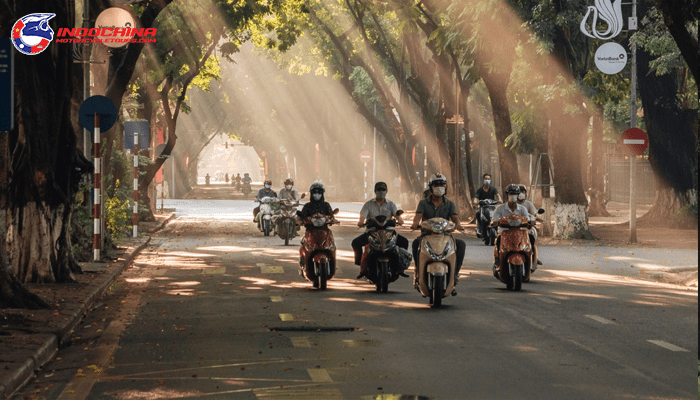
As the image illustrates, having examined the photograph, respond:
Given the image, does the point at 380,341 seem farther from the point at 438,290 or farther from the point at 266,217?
the point at 266,217

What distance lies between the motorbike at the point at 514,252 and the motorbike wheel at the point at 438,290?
87.1 inches

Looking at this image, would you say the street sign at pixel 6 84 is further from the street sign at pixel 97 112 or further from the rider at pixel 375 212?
the street sign at pixel 97 112

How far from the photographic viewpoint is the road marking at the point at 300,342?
29.2 ft

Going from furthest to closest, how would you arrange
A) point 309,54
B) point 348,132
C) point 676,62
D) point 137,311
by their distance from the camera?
point 348,132 → point 309,54 → point 676,62 → point 137,311

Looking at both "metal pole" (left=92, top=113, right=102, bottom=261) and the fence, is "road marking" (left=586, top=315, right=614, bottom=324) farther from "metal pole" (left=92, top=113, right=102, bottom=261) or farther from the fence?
the fence

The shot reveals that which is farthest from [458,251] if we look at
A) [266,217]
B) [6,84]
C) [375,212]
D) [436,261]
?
[266,217]

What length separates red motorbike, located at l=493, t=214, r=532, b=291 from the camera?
13656mm

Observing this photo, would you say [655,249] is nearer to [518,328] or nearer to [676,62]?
[676,62]

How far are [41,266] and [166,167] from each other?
56015mm

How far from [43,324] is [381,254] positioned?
16.4 feet

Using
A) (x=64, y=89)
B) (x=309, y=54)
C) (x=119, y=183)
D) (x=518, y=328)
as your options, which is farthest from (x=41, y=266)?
(x=309, y=54)

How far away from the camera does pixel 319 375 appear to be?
24.5ft

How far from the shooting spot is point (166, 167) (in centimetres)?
6875

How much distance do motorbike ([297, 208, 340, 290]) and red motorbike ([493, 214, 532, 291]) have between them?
2.43 m
